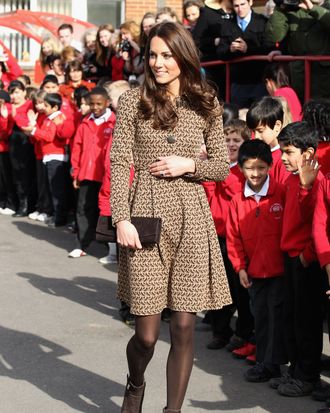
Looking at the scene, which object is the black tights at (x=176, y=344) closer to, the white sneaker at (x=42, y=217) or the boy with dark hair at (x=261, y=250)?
the boy with dark hair at (x=261, y=250)

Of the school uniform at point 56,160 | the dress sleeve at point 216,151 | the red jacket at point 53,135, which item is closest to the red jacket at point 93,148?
the red jacket at point 53,135

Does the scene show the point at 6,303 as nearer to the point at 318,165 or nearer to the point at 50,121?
the point at 318,165

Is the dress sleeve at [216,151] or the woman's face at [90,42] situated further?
the woman's face at [90,42]

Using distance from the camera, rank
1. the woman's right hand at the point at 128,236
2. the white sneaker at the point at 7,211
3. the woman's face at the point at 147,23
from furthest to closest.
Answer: the white sneaker at the point at 7,211
the woman's face at the point at 147,23
the woman's right hand at the point at 128,236

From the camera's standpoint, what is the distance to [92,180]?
34.7ft

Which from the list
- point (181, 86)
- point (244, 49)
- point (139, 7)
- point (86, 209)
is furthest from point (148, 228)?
point (139, 7)

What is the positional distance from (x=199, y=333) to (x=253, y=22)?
3970mm

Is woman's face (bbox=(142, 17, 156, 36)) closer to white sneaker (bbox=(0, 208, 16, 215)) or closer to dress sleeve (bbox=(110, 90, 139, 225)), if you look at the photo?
white sneaker (bbox=(0, 208, 16, 215))

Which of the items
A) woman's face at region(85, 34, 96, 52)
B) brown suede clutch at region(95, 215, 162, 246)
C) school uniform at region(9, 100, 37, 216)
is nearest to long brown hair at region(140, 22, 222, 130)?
brown suede clutch at region(95, 215, 162, 246)

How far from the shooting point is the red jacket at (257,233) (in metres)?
6.39

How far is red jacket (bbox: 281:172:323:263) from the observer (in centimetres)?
589

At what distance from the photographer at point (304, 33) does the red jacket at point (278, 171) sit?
6.69ft

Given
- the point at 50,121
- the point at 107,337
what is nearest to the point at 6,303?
the point at 107,337

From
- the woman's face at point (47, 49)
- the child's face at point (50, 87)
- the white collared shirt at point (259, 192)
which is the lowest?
the white collared shirt at point (259, 192)
